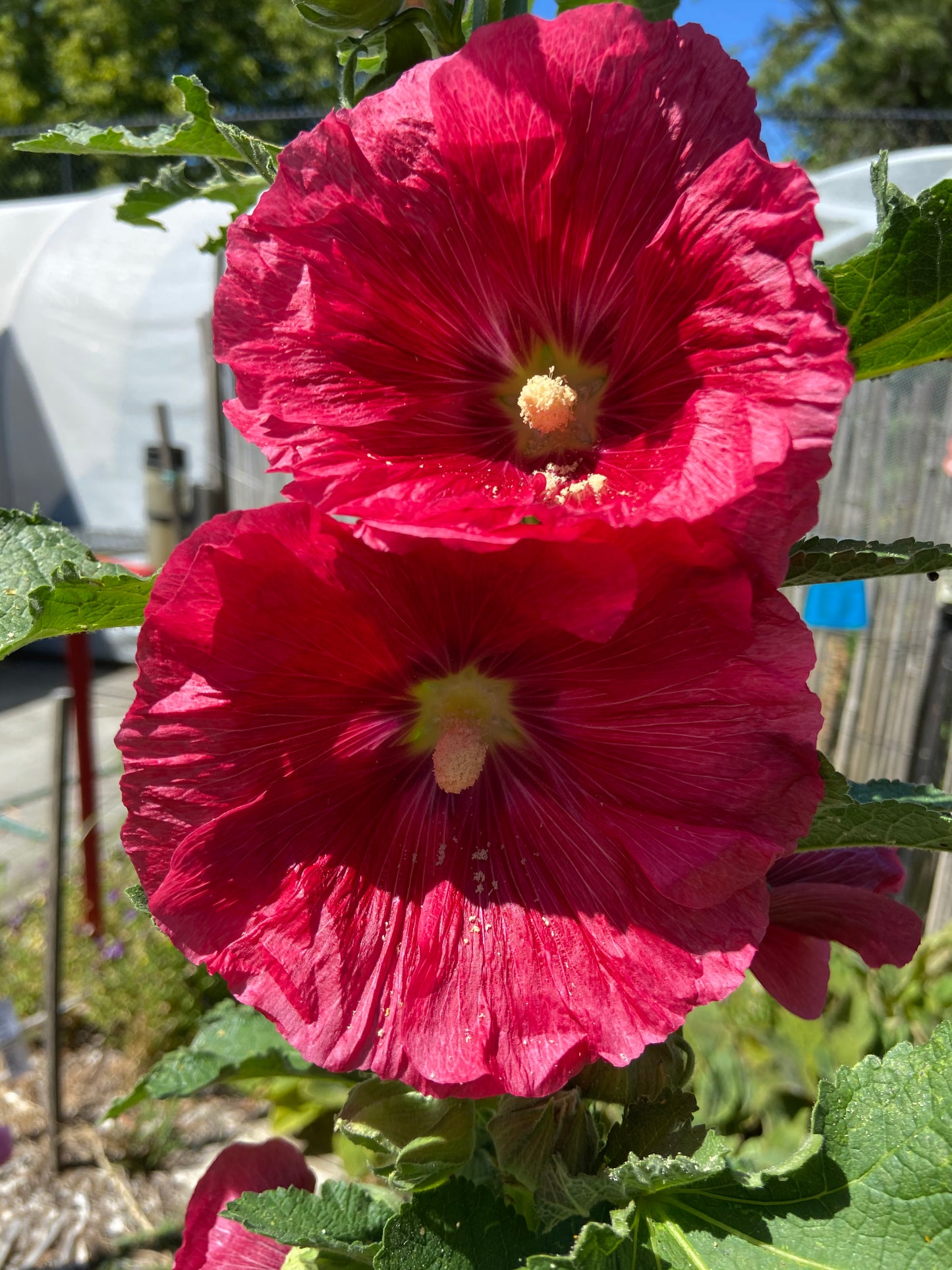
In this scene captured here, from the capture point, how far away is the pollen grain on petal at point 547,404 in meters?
0.68

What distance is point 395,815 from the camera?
716mm

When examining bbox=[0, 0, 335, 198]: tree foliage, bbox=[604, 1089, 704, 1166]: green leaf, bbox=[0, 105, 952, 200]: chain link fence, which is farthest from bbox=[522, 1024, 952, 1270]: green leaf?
→ bbox=[0, 0, 335, 198]: tree foliage

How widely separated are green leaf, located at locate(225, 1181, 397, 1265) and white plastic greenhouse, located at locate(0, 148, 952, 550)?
6.71 metres

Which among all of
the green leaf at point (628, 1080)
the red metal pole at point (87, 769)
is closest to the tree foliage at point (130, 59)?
the red metal pole at point (87, 769)

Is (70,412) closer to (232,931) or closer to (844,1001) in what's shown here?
(844,1001)

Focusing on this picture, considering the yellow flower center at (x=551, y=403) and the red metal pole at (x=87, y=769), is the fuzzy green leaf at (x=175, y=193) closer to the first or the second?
the yellow flower center at (x=551, y=403)

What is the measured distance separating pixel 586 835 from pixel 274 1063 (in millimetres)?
672

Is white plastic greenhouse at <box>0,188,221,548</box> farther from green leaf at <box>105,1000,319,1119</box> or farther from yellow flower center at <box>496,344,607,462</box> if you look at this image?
yellow flower center at <box>496,344,607,462</box>

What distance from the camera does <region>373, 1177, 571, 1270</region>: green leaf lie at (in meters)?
0.74

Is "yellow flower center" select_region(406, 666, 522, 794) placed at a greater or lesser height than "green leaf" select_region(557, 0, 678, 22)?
lesser

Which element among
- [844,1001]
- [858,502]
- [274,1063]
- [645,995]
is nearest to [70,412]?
[858,502]

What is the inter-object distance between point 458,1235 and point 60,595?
557 mm

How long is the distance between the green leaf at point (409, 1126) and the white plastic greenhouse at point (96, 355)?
6.76 metres

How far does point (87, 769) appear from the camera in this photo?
3.76 meters
